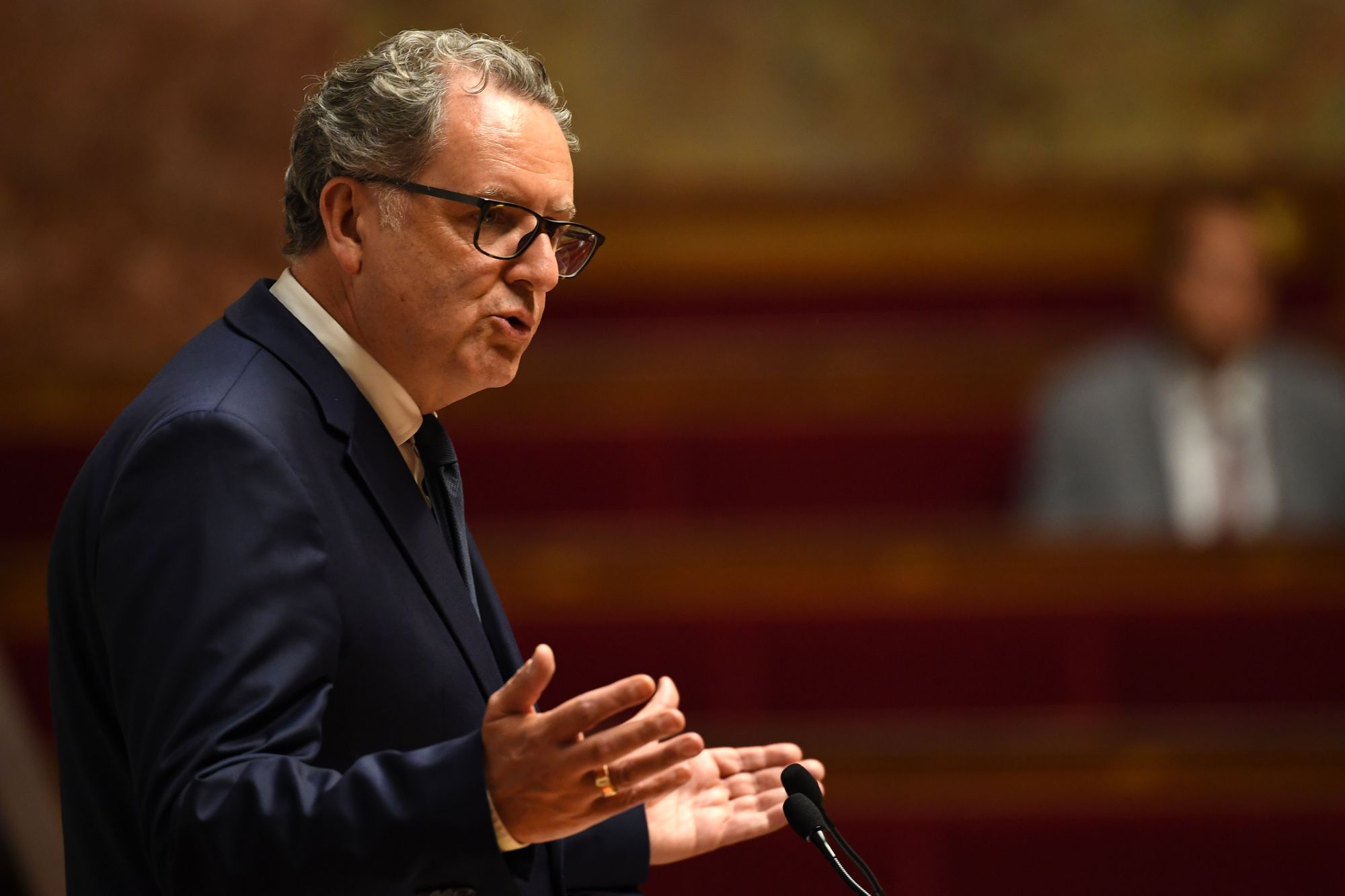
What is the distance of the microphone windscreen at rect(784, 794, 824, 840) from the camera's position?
22.7 inches

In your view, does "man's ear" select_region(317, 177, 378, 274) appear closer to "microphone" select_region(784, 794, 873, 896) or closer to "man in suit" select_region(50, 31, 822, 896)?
"man in suit" select_region(50, 31, 822, 896)

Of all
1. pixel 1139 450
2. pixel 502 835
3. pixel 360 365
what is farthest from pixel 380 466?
pixel 1139 450

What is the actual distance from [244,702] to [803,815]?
0.22m

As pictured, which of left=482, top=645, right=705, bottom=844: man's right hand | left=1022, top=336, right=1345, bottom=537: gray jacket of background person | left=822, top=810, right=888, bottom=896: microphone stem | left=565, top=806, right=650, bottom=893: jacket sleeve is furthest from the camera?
left=1022, top=336, right=1345, bottom=537: gray jacket of background person

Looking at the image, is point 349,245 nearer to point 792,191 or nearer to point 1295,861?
point 1295,861

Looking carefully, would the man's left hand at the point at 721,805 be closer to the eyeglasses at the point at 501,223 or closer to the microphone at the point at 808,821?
the microphone at the point at 808,821

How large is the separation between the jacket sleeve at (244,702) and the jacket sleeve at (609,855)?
16 cm

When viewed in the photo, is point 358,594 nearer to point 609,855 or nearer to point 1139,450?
point 609,855

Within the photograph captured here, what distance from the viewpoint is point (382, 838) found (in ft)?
1.51

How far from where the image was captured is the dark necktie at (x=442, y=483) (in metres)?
0.63

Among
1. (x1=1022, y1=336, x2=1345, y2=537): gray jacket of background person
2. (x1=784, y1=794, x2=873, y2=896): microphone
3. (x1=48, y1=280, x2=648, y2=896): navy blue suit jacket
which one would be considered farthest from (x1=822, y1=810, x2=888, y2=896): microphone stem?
(x1=1022, y1=336, x2=1345, y2=537): gray jacket of background person

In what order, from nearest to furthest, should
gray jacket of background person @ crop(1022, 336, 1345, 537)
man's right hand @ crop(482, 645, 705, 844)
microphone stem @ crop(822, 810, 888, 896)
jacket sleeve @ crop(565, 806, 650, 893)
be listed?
1. man's right hand @ crop(482, 645, 705, 844)
2. microphone stem @ crop(822, 810, 888, 896)
3. jacket sleeve @ crop(565, 806, 650, 893)
4. gray jacket of background person @ crop(1022, 336, 1345, 537)

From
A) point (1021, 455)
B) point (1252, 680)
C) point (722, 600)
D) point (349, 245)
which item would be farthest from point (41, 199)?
point (1252, 680)

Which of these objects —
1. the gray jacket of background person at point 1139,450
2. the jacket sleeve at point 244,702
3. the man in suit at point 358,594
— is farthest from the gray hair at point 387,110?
the gray jacket of background person at point 1139,450
